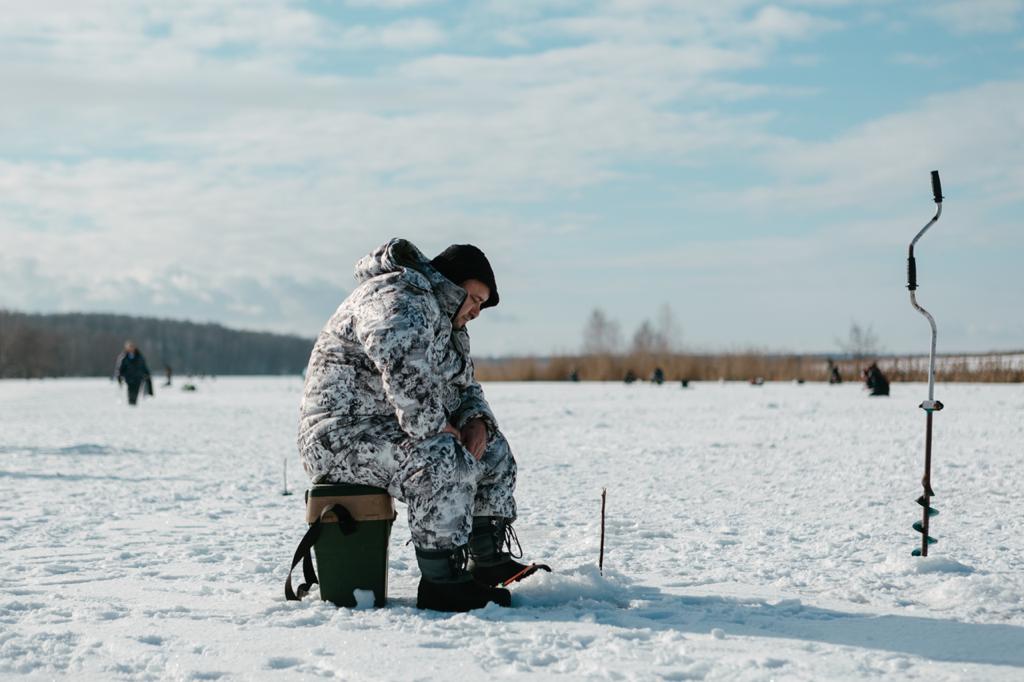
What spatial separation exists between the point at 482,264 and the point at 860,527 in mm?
3133

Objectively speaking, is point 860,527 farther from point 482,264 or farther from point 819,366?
point 819,366

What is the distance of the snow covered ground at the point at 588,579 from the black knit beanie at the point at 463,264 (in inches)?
48.4

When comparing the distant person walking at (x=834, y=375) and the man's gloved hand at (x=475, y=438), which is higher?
the distant person walking at (x=834, y=375)

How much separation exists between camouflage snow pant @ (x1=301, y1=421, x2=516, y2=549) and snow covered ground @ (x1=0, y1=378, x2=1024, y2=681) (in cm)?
34

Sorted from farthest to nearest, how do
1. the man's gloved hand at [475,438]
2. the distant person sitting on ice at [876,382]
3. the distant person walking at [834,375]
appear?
the distant person walking at [834,375]
the distant person sitting on ice at [876,382]
the man's gloved hand at [475,438]

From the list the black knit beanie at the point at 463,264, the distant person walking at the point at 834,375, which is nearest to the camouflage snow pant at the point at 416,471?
the black knit beanie at the point at 463,264

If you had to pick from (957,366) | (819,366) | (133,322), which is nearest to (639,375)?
(819,366)

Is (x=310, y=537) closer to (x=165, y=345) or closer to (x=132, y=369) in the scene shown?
(x=132, y=369)

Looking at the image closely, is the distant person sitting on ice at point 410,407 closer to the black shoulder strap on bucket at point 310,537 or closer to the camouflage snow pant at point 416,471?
the camouflage snow pant at point 416,471

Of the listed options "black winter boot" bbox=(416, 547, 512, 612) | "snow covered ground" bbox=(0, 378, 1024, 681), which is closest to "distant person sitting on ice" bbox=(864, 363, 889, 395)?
"snow covered ground" bbox=(0, 378, 1024, 681)

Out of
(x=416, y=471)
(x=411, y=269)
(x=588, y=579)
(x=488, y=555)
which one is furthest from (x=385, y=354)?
(x=588, y=579)

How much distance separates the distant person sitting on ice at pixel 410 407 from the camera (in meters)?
3.48

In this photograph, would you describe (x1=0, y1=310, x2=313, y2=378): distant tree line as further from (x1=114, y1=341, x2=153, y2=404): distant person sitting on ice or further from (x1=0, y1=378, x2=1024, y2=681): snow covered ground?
(x1=0, y1=378, x2=1024, y2=681): snow covered ground

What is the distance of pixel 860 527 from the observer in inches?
222
